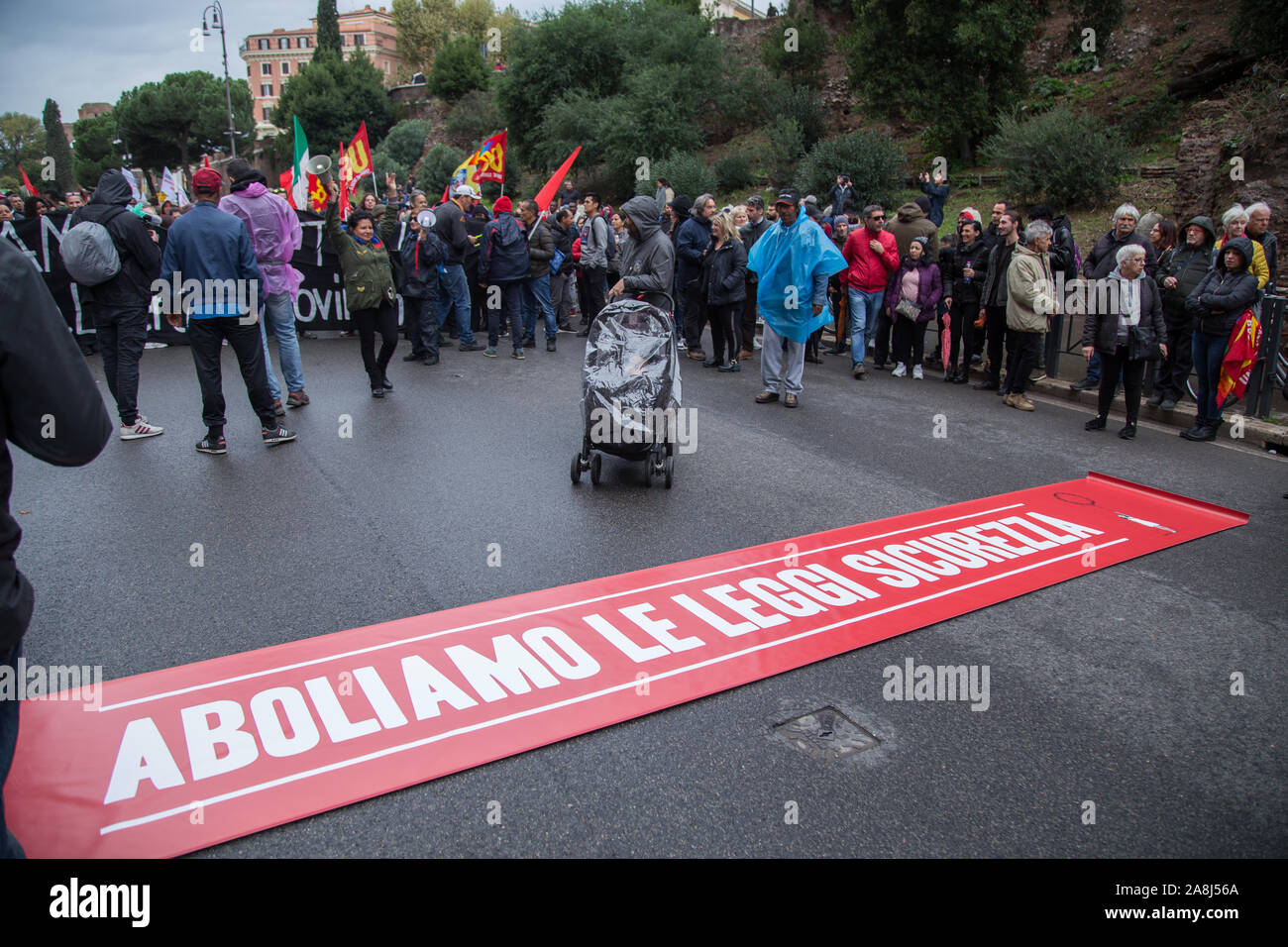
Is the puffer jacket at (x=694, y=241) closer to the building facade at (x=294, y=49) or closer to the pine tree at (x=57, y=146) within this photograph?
the pine tree at (x=57, y=146)

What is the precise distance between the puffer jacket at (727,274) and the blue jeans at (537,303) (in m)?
2.71

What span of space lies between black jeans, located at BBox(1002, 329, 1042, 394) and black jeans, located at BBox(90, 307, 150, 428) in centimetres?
879

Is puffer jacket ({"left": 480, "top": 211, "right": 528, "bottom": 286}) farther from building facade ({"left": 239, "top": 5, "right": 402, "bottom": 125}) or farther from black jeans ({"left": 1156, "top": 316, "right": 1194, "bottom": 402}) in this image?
building facade ({"left": 239, "top": 5, "right": 402, "bottom": 125})

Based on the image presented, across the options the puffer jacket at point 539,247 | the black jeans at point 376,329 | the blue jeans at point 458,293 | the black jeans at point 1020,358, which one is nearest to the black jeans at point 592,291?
the puffer jacket at point 539,247

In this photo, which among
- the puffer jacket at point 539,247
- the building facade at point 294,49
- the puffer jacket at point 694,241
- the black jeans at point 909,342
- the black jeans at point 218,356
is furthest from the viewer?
the building facade at point 294,49

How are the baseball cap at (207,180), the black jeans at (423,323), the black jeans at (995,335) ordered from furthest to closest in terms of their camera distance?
the black jeans at (423,323), the black jeans at (995,335), the baseball cap at (207,180)

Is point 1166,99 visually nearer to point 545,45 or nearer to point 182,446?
point 182,446

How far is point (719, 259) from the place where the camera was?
37.1 ft

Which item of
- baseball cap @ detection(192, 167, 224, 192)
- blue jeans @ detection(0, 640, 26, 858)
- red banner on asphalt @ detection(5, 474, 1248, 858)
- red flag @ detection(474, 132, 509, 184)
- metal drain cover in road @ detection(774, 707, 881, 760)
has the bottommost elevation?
metal drain cover in road @ detection(774, 707, 881, 760)

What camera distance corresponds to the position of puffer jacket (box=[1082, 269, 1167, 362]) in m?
8.38

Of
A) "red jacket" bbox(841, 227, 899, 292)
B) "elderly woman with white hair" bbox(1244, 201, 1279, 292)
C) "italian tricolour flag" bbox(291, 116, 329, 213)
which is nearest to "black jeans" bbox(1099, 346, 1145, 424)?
"elderly woman with white hair" bbox(1244, 201, 1279, 292)

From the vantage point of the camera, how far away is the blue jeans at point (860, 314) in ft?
38.5

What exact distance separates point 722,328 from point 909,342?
97.9 inches
